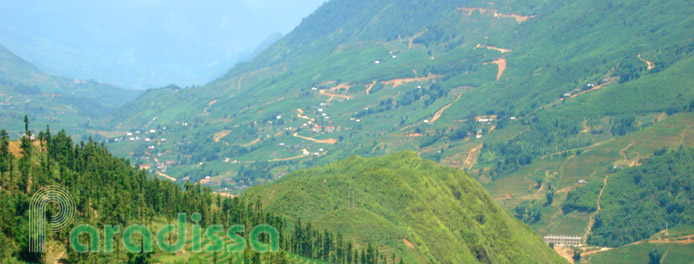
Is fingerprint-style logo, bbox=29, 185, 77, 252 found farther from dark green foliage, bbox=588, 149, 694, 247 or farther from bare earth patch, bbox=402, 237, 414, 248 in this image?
dark green foliage, bbox=588, 149, 694, 247

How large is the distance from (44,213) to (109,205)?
10795mm

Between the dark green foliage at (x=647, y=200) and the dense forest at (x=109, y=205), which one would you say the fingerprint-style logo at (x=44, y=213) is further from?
the dark green foliage at (x=647, y=200)

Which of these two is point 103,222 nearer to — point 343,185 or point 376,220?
point 376,220

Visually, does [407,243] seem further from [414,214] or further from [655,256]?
[655,256]

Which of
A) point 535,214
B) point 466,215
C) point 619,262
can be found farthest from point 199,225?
point 535,214

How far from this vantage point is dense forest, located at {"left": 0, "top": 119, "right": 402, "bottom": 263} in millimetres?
74938

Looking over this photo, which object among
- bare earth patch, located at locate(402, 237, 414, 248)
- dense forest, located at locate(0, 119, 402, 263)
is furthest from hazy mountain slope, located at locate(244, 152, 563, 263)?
dense forest, located at locate(0, 119, 402, 263)

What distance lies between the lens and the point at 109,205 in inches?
3430

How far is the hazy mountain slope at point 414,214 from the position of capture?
11506 centimetres

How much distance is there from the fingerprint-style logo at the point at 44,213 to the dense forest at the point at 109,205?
0.54m

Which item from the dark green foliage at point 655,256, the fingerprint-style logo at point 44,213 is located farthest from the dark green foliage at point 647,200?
the fingerprint-style logo at point 44,213

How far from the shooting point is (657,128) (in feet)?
628

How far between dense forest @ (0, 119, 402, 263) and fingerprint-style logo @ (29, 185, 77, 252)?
1.78ft

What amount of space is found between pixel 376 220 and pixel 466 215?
79.2ft
